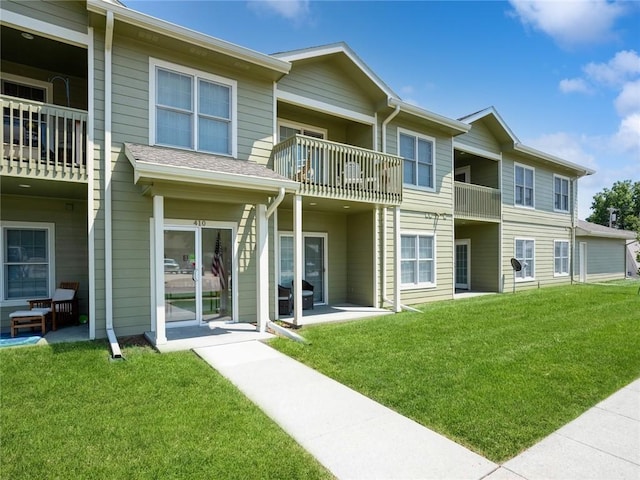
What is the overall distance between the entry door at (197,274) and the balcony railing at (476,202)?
8.95 metres

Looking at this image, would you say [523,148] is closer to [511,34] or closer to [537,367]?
[511,34]

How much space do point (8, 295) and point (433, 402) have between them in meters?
8.45

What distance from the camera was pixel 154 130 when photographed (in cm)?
732

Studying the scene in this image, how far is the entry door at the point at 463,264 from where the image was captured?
16.2 meters

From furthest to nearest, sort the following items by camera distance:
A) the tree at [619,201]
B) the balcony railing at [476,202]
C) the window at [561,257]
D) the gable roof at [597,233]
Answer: the tree at [619,201] → the gable roof at [597,233] → the window at [561,257] → the balcony railing at [476,202]

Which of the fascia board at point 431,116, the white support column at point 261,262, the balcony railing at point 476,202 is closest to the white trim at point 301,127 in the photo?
the fascia board at point 431,116

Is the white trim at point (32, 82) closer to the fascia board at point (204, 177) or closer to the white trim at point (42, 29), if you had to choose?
the white trim at point (42, 29)

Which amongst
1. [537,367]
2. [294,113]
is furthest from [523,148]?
[537,367]

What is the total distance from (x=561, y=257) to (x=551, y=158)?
526 centimetres

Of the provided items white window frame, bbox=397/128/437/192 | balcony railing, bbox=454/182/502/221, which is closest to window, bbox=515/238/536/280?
balcony railing, bbox=454/182/502/221

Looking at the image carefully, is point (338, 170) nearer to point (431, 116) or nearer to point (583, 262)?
point (431, 116)

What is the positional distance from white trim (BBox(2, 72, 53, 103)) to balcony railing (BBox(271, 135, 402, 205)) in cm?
500

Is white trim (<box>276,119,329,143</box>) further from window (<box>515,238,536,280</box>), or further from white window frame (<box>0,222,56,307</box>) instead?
window (<box>515,238,536,280</box>)

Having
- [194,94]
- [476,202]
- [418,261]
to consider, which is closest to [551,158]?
[476,202]
